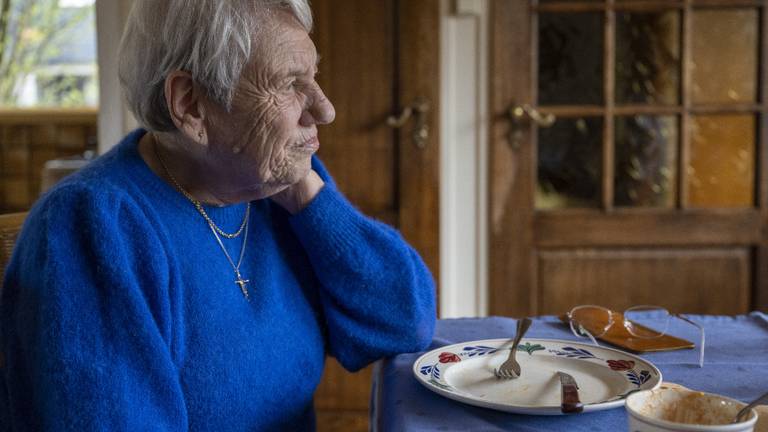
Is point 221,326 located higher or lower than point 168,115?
lower

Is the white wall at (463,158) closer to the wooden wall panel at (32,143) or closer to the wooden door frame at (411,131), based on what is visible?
the wooden door frame at (411,131)

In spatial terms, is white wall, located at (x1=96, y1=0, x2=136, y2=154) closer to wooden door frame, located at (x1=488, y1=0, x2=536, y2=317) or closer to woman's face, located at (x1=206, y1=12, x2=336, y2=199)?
wooden door frame, located at (x1=488, y1=0, x2=536, y2=317)

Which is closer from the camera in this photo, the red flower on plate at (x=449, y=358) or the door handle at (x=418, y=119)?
the red flower on plate at (x=449, y=358)

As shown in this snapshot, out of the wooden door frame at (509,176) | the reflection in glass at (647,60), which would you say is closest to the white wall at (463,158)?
the wooden door frame at (509,176)

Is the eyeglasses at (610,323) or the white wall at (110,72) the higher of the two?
the white wall at (110,72)

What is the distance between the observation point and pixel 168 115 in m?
1.05

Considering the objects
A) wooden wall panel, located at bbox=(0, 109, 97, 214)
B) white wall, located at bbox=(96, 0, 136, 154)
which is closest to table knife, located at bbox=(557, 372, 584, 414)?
white wall, located at bbox=(96, 0, 136, 154)

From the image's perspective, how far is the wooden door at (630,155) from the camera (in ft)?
8.56

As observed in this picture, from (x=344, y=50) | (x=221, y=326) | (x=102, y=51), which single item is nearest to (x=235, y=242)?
(x=221, y=326)

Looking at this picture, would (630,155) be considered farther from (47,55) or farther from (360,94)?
(47,55)

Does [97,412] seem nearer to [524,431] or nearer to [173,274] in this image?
[173,274]

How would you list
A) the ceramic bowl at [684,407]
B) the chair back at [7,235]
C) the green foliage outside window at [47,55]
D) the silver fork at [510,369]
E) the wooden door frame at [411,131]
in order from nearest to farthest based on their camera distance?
the ceramic bowl at [684,407], the silver fork at [510,369], the chair back at [7,235], the wooden door frame at [411,131], the green foliage outside window at [47,55]

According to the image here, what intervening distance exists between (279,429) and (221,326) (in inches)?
7.5

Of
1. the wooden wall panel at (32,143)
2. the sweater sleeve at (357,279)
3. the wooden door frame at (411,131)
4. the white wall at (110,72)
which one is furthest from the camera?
the wooden wall panel at (32,143)
